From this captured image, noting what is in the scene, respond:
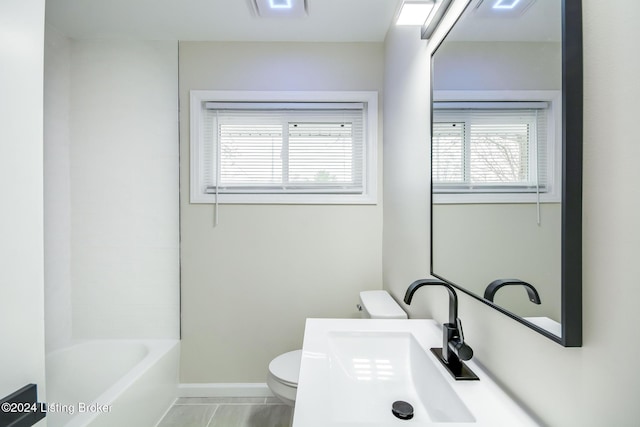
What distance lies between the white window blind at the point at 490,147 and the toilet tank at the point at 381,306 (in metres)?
0.72

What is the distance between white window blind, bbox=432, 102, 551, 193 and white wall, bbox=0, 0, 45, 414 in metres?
1.34

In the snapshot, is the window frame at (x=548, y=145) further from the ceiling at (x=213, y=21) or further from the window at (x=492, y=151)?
the ceiling at (x=213, y=21)

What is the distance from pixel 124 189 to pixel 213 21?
1.30m

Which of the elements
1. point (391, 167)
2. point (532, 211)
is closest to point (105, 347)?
point (391, 167)

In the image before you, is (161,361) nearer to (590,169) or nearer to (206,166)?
(206,166)

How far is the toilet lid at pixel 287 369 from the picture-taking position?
151 cm

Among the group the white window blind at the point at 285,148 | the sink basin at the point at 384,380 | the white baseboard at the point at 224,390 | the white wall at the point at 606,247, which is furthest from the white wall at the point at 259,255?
the white wall at the point at 606,247

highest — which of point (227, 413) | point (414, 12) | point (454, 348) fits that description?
point (414, 12)

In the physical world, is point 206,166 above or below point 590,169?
above

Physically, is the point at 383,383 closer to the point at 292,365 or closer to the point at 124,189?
the point at 292,365

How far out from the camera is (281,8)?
Answer: 1.70 meters

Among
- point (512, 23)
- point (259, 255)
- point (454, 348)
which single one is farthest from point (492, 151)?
point (259, 255)

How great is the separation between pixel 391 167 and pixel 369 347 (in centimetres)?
117

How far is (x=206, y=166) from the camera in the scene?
2.13 meters
